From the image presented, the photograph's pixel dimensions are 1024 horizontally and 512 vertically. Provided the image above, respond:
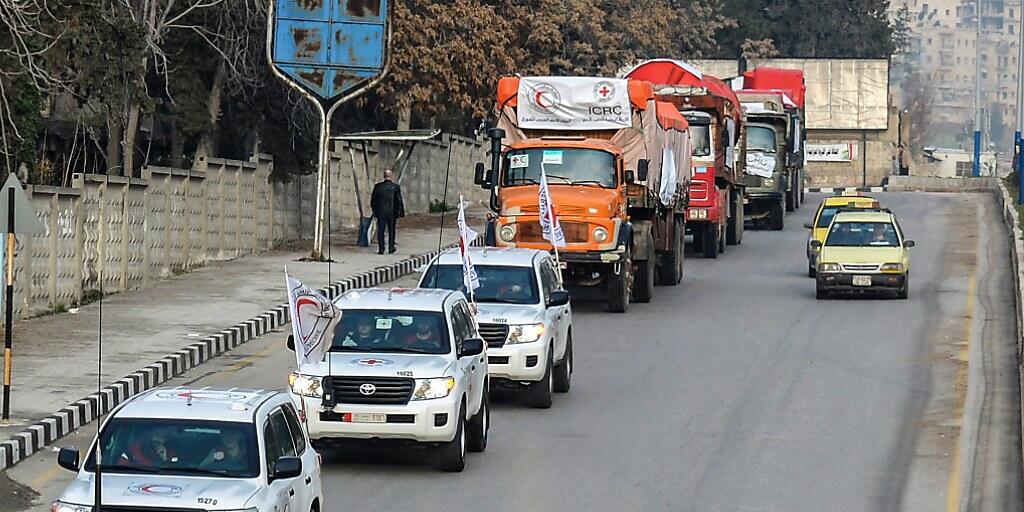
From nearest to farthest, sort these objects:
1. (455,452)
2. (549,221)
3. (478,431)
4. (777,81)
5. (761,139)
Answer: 1. (455,452)
2. (478,431)
3. (549,221)
4. (761,139)
5. (777,81)

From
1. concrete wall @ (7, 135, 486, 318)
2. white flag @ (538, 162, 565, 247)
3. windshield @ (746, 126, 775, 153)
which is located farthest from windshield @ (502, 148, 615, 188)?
windshield @ (746, 126, 775, 153)

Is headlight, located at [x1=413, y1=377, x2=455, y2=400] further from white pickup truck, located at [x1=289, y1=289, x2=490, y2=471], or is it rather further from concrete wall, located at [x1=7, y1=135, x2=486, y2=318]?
concrete wall, located at [x1=7, y1=135, x2=486, y2=318]

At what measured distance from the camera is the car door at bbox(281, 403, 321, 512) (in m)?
11.5

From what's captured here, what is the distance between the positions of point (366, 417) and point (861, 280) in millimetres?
17572

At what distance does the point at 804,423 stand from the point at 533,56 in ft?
124

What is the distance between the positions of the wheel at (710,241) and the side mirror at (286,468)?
1152 inches

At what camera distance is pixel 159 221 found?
31.2 m

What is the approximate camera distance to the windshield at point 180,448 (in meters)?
11.0

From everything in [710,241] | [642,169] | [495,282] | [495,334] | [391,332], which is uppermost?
[642,169]

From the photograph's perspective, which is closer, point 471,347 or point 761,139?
point 471,347

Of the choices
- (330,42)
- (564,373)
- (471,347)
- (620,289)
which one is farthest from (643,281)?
(471,347)

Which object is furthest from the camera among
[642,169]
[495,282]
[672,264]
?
[672,264]

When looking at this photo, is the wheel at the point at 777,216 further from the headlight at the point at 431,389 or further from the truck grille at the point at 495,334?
the headlight at the point at 431,389

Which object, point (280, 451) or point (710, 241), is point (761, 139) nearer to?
point (710, 241)
